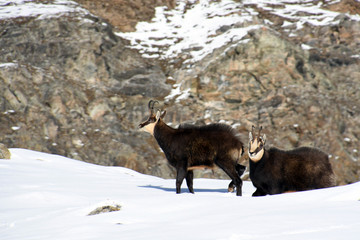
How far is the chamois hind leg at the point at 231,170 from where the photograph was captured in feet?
35.7

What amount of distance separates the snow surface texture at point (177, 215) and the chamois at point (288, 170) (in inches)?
103

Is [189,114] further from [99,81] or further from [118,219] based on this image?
[118,219]

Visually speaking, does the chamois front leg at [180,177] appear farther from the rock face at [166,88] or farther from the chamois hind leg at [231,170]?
the rock face at [166,88]

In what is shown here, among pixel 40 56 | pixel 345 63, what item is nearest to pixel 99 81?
pixel 40 56

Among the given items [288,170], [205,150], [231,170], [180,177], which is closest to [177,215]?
[180,177]

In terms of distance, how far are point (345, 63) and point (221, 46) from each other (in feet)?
31.8

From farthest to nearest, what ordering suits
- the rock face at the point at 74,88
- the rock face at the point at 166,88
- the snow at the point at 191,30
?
the snow at the point at 191,30, the rock face at the point at 166,88, the rock face at the point at 74,88

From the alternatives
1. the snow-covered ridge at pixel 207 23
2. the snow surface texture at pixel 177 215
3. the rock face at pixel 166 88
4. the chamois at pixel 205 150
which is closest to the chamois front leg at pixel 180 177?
the chamois at pixel 205 150

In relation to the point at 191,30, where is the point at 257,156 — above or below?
above

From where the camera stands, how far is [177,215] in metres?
6.59

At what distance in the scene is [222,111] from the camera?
28.8 meters

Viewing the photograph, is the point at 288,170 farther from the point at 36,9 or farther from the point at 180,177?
the point at 36,9

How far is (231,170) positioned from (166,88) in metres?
20.2

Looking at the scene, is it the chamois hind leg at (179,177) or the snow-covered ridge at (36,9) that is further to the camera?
the snow-covered ridge at (36,9)
